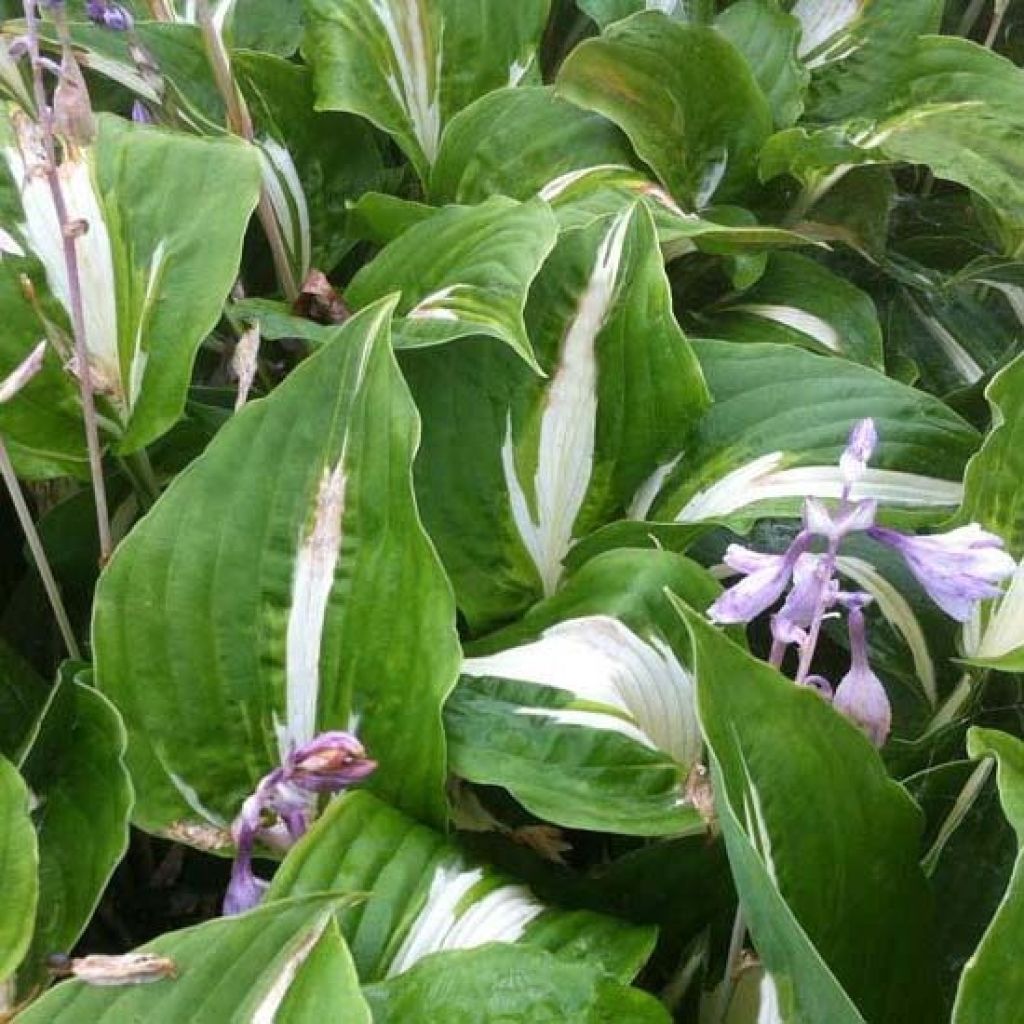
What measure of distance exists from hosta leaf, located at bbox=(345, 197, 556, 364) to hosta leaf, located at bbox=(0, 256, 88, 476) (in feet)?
0.72

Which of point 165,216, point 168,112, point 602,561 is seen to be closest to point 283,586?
point 602,561

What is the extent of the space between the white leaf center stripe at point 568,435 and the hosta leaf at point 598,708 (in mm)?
104

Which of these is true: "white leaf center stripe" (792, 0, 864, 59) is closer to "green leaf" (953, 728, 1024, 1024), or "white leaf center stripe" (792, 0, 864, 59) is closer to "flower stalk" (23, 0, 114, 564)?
"flower stalk" (23, 0, 114, 564)

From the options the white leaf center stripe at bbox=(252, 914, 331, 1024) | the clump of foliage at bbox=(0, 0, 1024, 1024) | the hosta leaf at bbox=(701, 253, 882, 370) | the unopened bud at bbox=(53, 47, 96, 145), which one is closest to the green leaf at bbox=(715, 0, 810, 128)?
the clump of foliage at bbox=(0, 0, 1024, 1024)

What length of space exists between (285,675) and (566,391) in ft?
0.89

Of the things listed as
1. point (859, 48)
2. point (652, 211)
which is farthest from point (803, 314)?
point (859, 48)

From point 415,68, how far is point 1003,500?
650mm

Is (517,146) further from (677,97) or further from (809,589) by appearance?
(809,589)

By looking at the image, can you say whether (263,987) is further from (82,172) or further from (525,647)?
(82,172)

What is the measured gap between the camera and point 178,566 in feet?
2.33

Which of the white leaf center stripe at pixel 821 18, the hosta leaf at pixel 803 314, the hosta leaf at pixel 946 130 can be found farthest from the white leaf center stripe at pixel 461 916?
the white leaf center stripe at pixel 821 18

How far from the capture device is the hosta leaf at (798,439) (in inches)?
32.3

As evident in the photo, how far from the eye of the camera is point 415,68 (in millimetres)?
1156

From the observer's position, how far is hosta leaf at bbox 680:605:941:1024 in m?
0.55
